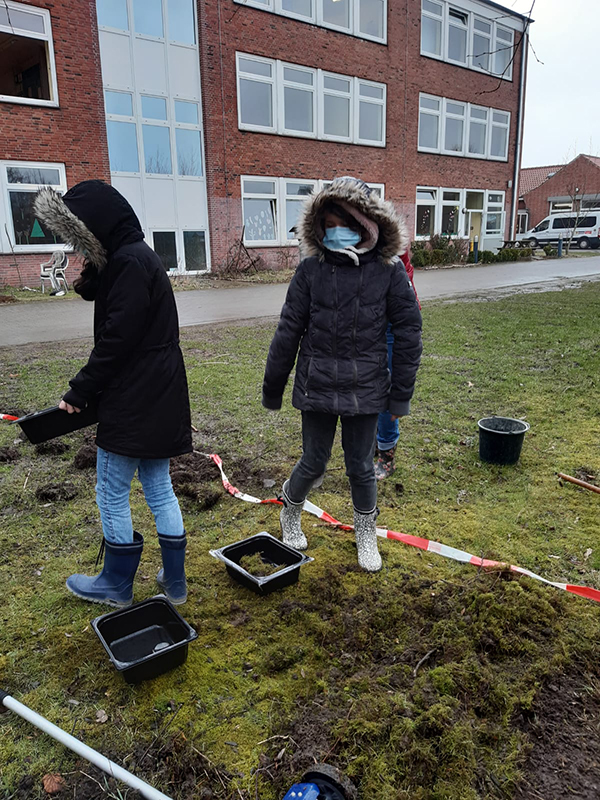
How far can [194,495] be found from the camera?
413 centimetres

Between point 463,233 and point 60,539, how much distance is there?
2830 centimetres

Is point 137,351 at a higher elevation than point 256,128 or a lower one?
lower

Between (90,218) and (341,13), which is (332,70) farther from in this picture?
(90,218)

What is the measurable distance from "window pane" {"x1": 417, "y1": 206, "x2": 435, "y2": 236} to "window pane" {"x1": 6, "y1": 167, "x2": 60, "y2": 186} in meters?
15.6

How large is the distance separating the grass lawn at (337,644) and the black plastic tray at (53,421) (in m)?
0.90

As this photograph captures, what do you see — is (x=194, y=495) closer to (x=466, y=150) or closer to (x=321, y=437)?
(x=321, y=437)

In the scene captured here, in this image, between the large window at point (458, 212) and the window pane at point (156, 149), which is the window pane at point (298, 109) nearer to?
the window pane at point (156, 149)

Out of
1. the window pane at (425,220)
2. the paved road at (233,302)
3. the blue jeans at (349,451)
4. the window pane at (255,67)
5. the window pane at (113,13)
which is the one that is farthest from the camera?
the window pane at (425,220)

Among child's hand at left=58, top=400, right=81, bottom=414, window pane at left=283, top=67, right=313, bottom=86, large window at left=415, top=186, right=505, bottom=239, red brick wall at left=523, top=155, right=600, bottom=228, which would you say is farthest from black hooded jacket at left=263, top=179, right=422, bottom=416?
red brick wall at left=523, top=155, right=600, bottom=228

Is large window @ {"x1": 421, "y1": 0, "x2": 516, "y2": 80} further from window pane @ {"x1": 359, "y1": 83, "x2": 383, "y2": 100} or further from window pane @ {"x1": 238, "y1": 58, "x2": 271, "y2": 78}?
window pane @ {"x1": 238, "y1": 58, "x2": 271, "y2": 78}

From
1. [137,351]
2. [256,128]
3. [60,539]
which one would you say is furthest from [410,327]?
[256,128]

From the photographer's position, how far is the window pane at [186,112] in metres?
18.5

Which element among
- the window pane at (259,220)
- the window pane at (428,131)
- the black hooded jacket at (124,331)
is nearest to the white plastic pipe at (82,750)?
the black hooded jacket at (124,331)

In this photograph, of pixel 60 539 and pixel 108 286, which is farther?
pixel 60 539
